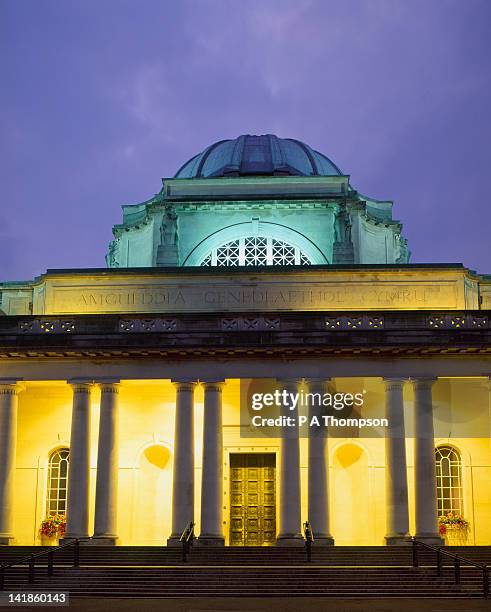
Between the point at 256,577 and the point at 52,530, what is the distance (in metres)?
11.2

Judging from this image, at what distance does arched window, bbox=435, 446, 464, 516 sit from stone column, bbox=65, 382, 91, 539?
12.6 meters

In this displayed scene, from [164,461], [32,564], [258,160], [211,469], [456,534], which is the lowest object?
[32,564]

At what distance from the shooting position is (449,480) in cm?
3388

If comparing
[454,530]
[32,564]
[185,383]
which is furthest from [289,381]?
[32,564]

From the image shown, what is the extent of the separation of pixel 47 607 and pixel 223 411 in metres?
14.2

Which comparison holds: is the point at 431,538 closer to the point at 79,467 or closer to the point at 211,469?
the point at 211,469

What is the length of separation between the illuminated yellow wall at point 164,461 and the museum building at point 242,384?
0.06 meters

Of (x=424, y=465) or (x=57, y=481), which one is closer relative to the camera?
(x=424, y=465)

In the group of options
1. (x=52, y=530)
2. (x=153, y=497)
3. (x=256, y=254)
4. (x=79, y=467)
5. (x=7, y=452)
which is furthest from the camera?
(x=256, y=254)

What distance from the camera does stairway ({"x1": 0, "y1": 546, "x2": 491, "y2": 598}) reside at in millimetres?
23875

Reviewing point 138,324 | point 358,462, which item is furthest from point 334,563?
point 138,324

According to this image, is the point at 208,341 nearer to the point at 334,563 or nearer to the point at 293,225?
the point at 334,563

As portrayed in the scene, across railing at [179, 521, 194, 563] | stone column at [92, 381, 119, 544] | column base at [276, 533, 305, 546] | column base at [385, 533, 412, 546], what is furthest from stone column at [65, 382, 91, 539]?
column base at [385, 533, 412, 546]

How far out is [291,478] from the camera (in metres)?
30.7
